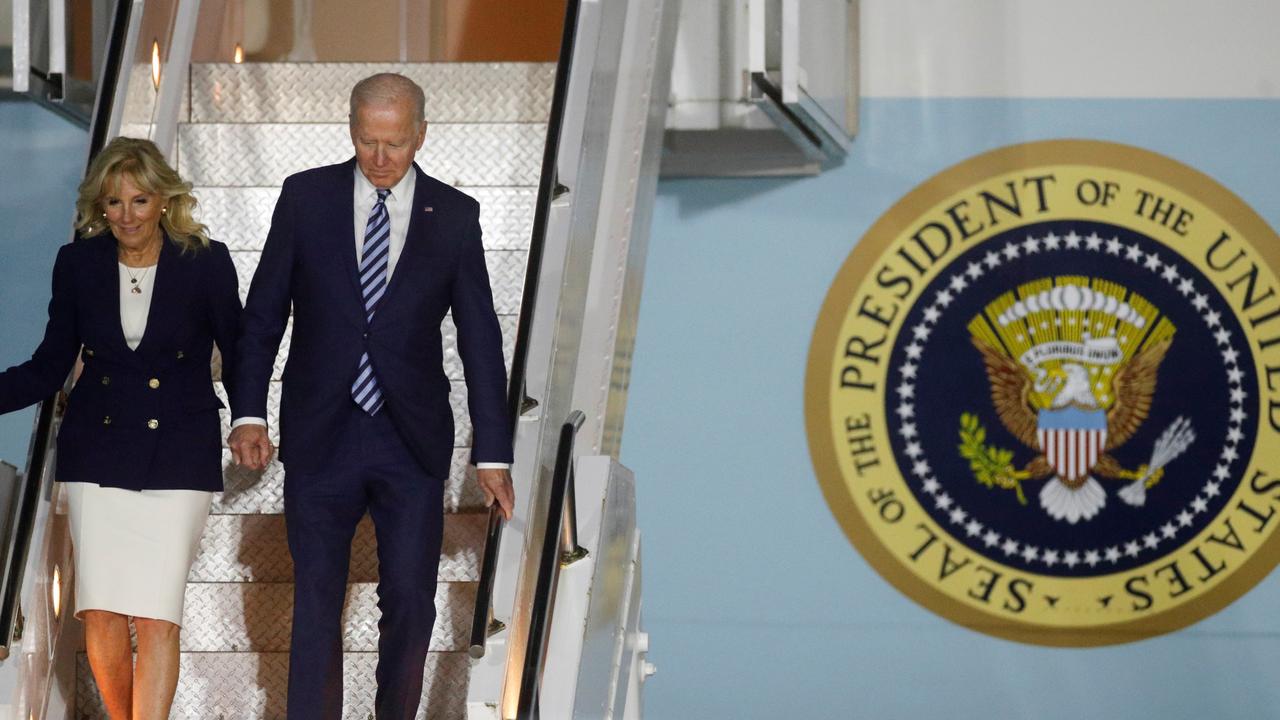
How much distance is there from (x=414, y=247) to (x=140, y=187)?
706 mm

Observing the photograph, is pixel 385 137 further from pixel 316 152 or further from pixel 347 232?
pixel 316 152

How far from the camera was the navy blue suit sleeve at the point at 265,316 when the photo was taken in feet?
12.9

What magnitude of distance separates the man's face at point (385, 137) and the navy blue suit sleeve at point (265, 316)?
23cm

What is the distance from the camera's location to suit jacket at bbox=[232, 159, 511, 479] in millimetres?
3959

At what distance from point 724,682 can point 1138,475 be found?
2.13 metres

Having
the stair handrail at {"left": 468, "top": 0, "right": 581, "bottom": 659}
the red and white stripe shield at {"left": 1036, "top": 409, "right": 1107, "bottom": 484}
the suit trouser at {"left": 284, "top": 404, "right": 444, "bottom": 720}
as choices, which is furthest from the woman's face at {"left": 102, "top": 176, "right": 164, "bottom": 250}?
the red and white stripe shield at {"left": 1036, "top": 409, "right": 1107, "bottom": 484}

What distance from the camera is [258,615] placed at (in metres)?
4.78

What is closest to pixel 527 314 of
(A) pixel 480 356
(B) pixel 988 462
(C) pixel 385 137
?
(A) pixel 480 356

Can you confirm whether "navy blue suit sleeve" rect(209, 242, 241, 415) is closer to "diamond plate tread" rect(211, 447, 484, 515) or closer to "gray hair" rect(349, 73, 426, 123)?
"gray hair" rect(349, 73, 426, 123)

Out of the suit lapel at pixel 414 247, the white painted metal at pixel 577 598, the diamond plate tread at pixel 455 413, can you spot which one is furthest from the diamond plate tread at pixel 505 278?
the suit lapel at pixel 414 247

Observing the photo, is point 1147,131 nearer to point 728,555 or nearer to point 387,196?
point 728,555

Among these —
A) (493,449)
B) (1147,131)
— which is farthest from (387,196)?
(1147,131)

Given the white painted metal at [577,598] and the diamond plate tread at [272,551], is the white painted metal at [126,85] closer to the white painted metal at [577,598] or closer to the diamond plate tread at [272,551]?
the diamond plate tread at [272,551]

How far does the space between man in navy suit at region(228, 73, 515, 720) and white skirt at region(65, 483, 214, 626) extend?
1.14 ft
